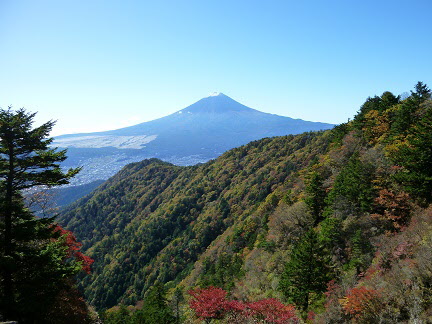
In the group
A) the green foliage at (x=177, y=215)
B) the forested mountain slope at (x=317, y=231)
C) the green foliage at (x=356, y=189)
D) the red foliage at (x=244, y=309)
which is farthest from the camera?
the green foliage at (x=177, y=215)

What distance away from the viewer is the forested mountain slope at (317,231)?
14.9 meters

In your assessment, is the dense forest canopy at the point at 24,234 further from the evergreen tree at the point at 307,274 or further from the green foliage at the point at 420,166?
the green foliage at the point at 420,166

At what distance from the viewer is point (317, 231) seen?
29172 mm

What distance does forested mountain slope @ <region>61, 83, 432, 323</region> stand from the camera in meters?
14.9

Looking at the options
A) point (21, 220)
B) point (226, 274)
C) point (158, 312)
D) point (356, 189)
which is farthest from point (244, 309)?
point (226, 274)

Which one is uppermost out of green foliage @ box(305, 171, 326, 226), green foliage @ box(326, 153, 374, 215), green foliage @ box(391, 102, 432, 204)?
green foliage @ box(391, 102, 432, 204)

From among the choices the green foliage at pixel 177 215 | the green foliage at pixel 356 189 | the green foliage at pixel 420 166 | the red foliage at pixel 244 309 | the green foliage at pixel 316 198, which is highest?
the green foliage at pixel 420 166

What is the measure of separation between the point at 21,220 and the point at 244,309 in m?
14.5

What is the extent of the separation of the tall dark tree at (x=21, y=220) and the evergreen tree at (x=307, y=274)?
16436 millimetres

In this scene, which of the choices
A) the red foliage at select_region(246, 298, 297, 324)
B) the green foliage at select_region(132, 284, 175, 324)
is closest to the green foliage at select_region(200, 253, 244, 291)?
the green foliage at select_region(132, 284, 175, 324)

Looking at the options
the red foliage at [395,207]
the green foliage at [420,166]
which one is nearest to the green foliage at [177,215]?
the red foliage at [395,207]

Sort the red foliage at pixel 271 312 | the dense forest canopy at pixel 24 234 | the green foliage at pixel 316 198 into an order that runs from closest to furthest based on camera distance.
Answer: the dense forest canopy at pixel 24 234 < the red foliage at pixel 271 312 < the green foliage at pixel 316 198

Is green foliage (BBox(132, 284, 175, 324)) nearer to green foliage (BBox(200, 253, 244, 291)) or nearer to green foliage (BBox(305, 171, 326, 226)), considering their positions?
green foliage (BBox(200, 253, 244, 291))

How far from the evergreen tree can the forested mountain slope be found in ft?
0.30
